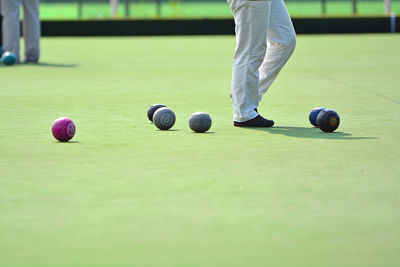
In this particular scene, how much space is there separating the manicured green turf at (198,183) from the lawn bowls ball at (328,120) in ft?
0.29

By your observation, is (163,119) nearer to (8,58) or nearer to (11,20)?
(8,58)

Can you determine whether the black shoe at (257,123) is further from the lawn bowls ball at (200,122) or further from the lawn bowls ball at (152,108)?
the lawn bowls ball at (152,108)

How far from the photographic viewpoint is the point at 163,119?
17.9 ft

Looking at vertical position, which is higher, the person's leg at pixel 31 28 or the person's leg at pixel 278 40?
the person's leg at pixel 278 40

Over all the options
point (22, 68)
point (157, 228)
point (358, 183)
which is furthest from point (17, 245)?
point (22, 68)

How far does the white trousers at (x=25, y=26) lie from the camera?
447 inches

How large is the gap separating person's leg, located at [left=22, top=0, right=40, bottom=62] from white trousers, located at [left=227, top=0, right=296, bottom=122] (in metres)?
6.30

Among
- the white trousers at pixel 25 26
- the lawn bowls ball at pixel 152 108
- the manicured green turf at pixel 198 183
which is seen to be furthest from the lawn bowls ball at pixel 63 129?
the white trousers at pixel 25 26

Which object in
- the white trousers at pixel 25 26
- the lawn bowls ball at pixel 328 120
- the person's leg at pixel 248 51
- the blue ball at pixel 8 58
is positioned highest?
the person's leg at pixel 248 51

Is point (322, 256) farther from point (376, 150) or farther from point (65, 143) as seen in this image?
point (65, 143)

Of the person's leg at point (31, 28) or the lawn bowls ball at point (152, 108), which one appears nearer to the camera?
the lawn bowls ball at point (152, 108)

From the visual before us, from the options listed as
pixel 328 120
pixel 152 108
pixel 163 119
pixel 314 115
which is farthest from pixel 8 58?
pixel 328 120

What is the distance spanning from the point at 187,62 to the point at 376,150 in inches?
309

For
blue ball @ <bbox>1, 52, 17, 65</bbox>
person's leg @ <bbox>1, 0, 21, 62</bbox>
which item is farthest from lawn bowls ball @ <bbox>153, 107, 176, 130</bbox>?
person's leg @ <bbox>1, 0, 21, 62</bbox>
